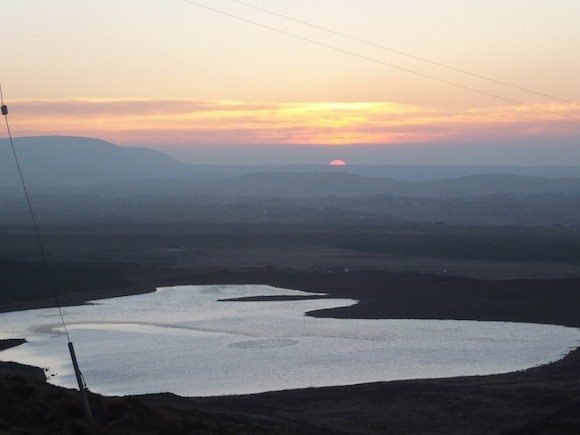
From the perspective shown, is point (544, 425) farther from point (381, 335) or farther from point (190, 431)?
point (381, 335)

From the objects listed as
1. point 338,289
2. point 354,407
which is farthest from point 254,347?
point 338,289

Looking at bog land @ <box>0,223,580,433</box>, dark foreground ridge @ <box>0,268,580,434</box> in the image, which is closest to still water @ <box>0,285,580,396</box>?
dark foreground ridge @ <box>0,268,580,434</box>

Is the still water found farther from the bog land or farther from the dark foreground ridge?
the bog land

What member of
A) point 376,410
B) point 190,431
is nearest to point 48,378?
point 376,410

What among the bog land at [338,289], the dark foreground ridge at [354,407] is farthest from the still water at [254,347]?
the bog land at [338,289]

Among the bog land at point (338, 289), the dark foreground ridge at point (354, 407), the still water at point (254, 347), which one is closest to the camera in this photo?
the dark foreground ridge at point (354, 407)

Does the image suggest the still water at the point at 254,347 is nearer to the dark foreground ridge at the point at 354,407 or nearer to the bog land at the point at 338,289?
the dark foreground ridge at the point at 354,407

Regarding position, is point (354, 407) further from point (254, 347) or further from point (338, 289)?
point (338, 289)

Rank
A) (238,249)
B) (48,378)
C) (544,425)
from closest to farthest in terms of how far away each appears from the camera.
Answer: (544,425) < (48,378) < (238,249)
